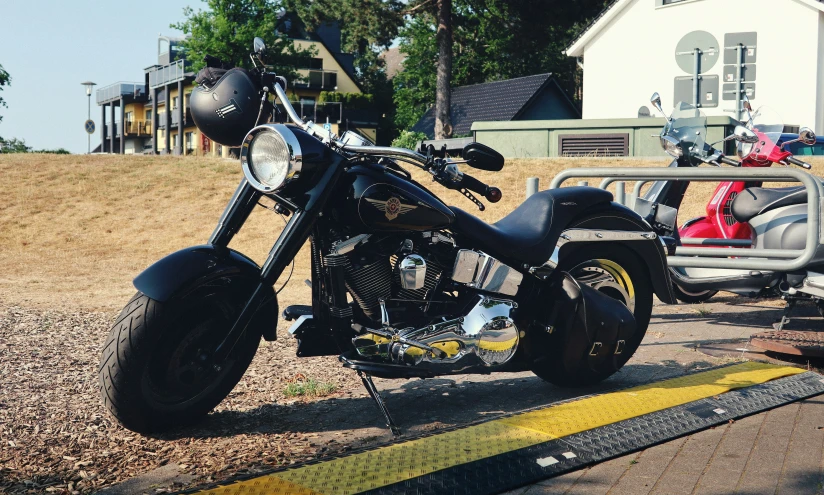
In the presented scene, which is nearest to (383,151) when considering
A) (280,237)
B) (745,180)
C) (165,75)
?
(280,237)

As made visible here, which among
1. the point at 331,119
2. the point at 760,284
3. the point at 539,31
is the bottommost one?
the point at 760,284

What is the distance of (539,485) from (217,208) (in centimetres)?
1575

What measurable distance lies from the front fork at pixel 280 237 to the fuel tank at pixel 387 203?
121mm

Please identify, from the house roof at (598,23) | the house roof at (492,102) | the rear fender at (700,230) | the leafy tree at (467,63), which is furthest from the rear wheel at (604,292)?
the leafy tree at (467,63)

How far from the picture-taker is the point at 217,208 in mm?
18484

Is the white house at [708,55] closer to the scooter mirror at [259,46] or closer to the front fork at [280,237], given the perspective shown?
the scooter mirror at [259,46]

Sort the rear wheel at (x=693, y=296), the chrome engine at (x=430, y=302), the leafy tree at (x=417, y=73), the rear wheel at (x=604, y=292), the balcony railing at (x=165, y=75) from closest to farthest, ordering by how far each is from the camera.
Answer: the chrome engine at (x=430, y=302)
the rear wheel at (x=604, y=292)
the rear wheel at (x=693, y=296)
the leafy tree at (x=417, y=73)
the balcony railing at (x=165, y=75)

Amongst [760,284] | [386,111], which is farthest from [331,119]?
[386,111]

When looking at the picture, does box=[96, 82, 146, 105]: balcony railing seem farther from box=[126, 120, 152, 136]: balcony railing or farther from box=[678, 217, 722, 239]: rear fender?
box=[678, 217, 722, 239]: rear fender

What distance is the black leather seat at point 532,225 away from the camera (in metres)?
4.54

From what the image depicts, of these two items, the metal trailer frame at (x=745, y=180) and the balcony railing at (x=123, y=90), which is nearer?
the metal trailer frame at (x=745, y=180)

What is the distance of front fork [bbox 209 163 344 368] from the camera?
3.99 metres

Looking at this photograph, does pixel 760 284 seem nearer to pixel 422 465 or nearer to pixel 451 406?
pixel 451 406

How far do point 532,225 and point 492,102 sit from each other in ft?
116
